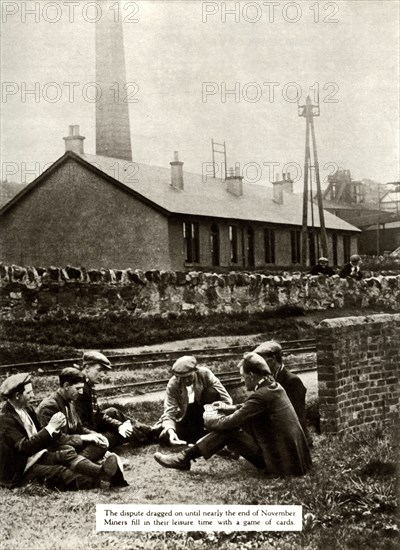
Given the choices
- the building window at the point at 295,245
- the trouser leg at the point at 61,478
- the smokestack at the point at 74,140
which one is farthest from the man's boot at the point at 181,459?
the building window at the point at 295,245

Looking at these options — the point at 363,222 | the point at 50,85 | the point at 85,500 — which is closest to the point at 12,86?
the point at 50,85

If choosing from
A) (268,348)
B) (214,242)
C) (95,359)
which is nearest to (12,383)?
(95,359)

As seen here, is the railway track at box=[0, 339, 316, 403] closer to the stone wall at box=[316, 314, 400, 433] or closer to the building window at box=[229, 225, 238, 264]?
the stone wall at box=[316, 314, 400, 433]

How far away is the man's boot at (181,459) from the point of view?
574 cm

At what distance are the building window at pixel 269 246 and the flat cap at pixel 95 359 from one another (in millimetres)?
11545

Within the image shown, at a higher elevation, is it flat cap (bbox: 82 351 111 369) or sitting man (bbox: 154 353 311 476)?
flat cap (bbox: 82 351 111 369)

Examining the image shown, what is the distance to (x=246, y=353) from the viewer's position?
6.30 m

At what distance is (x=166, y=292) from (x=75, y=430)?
7.44ft

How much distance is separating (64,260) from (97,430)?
3.59 m

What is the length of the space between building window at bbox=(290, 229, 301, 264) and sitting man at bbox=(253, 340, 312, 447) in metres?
11.1

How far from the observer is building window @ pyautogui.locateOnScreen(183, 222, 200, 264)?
15938 mm

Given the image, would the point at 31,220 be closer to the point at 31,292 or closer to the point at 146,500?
the point at 31,292

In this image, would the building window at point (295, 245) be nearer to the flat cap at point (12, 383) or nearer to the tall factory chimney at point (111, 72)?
the tall factory chimney at point (111, 72)
